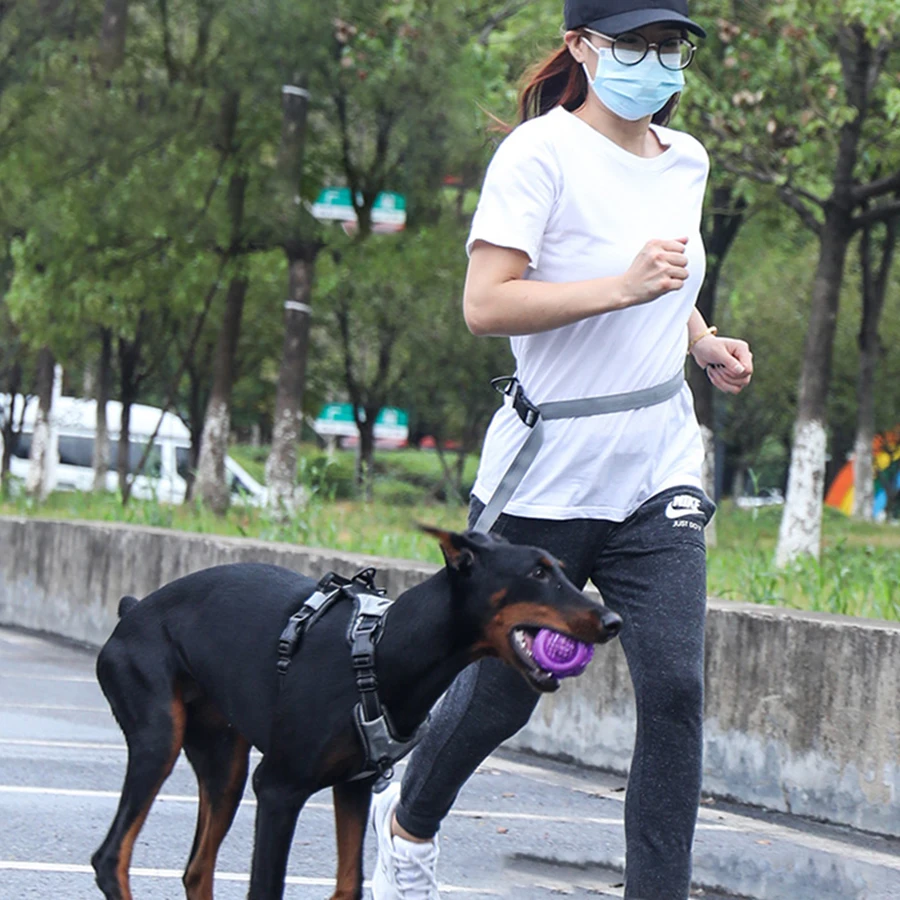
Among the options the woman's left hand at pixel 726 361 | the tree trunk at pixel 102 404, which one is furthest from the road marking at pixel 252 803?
the tree trunk at pixel 102 404

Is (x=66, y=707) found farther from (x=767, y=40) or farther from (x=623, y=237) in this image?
(x=767, y=40)

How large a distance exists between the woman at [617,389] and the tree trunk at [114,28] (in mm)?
19717

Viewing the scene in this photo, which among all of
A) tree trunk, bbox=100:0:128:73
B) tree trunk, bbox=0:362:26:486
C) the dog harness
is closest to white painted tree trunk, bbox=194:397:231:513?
tree trunk, bbox=0:362:26:486

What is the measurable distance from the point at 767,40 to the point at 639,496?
50.2 feet

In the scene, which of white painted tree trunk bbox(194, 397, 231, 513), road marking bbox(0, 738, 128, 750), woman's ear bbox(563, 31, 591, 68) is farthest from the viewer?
white painted tree trunk bbox(194, 397, 231, 513)

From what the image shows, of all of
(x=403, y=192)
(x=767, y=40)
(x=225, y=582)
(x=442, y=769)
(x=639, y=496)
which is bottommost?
(x=442, y=769)

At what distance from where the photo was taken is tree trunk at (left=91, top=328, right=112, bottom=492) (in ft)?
93.1

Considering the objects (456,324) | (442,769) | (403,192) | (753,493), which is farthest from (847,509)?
(442,769)

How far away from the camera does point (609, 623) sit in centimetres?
371

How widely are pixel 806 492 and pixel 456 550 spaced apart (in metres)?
14.5

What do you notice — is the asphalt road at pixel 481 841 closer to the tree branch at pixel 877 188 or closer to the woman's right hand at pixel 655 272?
the woman's right hand at pixel 655 272

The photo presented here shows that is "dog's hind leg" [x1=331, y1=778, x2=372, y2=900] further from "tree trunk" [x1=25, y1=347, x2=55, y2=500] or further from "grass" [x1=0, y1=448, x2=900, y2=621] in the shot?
"tree trunk" [x1=25, y1=347, x2=55, y2=500]

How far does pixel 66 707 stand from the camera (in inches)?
371

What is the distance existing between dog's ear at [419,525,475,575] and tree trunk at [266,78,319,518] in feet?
54.5
